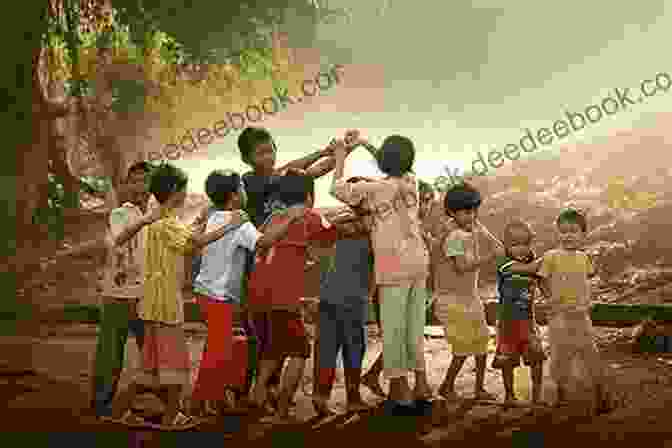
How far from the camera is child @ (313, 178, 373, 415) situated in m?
6.20

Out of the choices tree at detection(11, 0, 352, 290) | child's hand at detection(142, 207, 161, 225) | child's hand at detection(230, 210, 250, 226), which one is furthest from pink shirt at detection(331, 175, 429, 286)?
tree at detection(11, 0, 352, 290)

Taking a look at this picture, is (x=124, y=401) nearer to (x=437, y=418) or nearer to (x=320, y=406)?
(x=320, y=406)

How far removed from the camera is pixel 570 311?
6.35m

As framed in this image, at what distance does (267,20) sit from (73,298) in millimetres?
5269

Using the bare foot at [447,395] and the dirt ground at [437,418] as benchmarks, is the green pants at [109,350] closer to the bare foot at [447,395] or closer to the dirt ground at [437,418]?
the dirt ground at [437,418]

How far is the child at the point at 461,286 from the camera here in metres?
6.39

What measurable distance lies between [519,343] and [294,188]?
6.12 ft

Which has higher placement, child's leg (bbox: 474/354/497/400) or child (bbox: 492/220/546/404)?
child (bbox: 492/220/546/404)

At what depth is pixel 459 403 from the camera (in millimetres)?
6473

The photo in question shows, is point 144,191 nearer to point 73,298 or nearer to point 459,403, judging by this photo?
point 459,403

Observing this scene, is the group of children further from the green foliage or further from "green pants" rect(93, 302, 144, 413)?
the green foliage

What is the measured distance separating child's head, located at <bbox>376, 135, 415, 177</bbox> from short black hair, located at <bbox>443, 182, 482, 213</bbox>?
0.40 metres

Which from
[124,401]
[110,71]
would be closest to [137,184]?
[124,401]

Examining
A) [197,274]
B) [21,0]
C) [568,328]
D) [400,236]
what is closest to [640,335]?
[568,328]
